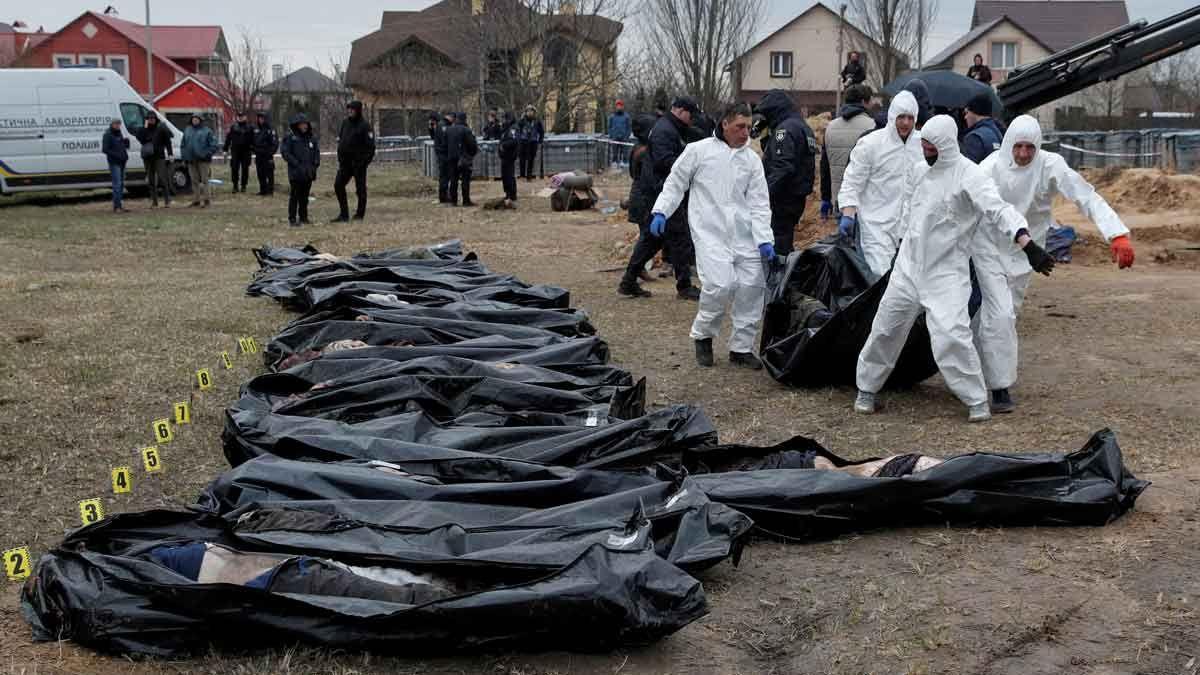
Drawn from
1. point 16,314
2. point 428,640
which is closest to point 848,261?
point 428,640

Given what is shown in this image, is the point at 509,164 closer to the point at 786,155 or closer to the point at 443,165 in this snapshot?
the point at 443,165

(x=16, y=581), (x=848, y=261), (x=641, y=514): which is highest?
(x=848, y=261)

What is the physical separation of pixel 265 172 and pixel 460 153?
5100 millimetres

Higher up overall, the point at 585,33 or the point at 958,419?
the point at 585,33

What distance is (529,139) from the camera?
88.9 feet

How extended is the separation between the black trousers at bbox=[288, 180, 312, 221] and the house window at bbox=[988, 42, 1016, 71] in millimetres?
45841

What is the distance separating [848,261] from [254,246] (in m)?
9.71

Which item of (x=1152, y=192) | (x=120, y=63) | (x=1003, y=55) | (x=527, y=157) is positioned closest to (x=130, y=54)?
(x=120, y=63)

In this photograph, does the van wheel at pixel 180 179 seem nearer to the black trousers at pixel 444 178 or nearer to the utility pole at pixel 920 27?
the black trousers at pixel 444 178

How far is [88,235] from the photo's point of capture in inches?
667

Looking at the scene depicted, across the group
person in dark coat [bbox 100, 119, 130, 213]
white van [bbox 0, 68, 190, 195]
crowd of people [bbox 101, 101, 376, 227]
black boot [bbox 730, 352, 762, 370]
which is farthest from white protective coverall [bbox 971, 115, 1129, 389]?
white van [bbox 0, 68, 190, 195]

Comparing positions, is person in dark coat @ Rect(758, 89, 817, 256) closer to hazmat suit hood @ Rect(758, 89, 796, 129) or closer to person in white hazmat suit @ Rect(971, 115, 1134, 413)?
hazmat suit hood @ Rect(758, 89, 796, 129)

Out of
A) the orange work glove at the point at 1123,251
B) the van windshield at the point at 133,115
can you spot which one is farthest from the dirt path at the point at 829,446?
the van windshield at the point at 133,115

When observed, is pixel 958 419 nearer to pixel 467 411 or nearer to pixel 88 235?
pixel 467 411
